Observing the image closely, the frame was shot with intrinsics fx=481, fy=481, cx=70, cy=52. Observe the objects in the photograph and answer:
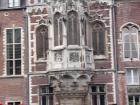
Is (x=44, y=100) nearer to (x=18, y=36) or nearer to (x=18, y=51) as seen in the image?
(x=18, y=51)

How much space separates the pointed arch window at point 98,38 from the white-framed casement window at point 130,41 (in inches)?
49.6

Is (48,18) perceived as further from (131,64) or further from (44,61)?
(131,64)

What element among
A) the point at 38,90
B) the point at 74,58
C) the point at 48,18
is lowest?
the point at 38,90

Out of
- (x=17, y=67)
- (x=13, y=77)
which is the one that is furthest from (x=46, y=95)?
(x=17, y=67)

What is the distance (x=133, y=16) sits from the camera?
2877 centimetres

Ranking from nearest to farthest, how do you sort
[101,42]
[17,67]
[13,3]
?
[101,42]
[17,67]
[13,3]

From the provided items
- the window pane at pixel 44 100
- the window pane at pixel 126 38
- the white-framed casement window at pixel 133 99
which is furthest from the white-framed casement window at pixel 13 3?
the white-framed casement window at pixel 133 99

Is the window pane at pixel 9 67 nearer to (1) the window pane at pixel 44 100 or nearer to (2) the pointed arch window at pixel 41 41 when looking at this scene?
(2) the pointed arch window at pixel 41 41

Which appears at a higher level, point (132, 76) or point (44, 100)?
point (132, 76)

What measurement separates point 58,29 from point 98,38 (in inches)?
100

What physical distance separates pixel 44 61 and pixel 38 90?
1761 mm

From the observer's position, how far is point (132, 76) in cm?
2836

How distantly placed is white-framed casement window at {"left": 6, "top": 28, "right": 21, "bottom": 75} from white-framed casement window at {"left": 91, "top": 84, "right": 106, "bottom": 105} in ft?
16.0

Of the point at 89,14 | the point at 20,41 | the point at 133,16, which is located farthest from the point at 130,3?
the point at 20,41
